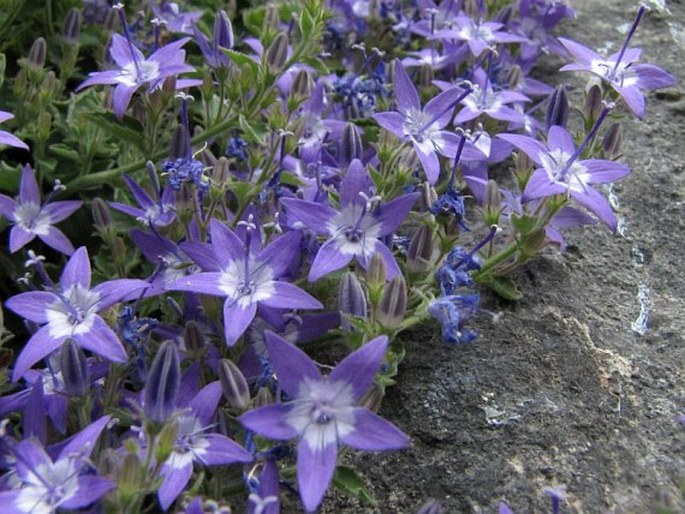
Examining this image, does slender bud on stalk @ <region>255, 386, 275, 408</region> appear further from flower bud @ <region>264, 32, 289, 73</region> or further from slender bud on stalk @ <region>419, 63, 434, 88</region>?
slender bud on stalk @ <region>419, 63, 434, 88</region>

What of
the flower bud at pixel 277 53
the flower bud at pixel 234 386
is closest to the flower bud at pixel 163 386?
the flower bud at pixel 234 386

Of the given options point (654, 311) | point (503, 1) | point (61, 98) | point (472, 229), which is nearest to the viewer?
point (654, 311)

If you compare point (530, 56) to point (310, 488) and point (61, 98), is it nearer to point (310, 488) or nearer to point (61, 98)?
point (61, 98)

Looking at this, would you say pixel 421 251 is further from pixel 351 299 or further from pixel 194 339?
pixel 194 339

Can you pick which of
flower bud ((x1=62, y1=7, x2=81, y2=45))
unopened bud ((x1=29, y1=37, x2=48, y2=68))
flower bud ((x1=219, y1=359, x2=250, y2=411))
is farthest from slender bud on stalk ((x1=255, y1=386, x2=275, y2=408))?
flower bud ((x1=62, y1=7, x2=81, y2=45))

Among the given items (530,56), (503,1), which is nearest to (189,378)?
(530,56)
